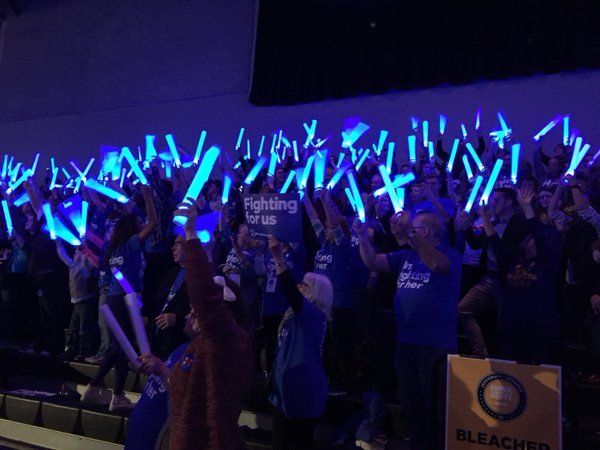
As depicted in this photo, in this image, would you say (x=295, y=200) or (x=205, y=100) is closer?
(x=295, y=200)

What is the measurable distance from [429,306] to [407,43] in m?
5.56

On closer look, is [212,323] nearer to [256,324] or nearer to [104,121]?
[256,324]

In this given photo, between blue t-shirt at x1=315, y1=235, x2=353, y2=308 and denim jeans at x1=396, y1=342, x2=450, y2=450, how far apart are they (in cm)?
97

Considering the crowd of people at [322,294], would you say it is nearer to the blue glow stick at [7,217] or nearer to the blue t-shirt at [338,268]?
the blue t-shirt at [338,268]

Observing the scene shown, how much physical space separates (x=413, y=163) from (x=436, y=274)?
2911 millimetres

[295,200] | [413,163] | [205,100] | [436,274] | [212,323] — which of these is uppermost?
[205,100]

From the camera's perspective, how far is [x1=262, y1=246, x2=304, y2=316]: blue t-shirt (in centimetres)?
474

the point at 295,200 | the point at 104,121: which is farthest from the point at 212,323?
the point at 104,121

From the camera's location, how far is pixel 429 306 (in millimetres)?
3535

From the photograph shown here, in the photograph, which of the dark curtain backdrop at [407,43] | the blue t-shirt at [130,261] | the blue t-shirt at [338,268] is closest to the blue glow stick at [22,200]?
the blue t-shirt at [130,261]

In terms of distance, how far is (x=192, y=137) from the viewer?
10266 millimetres

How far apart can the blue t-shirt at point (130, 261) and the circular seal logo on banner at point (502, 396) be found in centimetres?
317

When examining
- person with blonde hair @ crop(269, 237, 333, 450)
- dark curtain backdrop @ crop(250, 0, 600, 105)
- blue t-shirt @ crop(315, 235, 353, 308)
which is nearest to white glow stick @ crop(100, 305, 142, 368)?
person with blonde hair @ crop(269, 237, 333, 450)

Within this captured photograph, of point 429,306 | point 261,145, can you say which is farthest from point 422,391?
point 261,145
